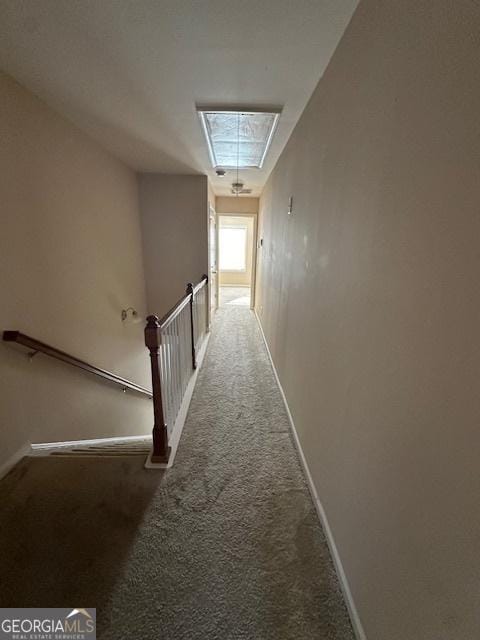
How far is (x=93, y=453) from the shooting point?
192cm

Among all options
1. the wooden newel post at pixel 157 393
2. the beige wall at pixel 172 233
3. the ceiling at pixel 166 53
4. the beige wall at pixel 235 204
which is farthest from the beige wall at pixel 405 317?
the beige wall at pixel 235 204

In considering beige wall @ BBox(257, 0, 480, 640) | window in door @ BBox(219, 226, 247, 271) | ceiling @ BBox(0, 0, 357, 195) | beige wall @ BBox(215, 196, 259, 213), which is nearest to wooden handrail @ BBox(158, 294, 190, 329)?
beige wall @ BBox(257, 0, 480, 640)

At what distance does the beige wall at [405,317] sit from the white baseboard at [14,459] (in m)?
1.94

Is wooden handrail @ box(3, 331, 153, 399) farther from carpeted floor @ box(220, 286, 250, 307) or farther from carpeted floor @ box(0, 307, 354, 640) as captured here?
carpeted floor @ box(220, 286, 250, 307)

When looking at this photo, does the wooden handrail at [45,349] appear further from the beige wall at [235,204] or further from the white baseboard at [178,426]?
the beige wall at [235,204]

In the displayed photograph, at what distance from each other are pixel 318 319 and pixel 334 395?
46 centimetres

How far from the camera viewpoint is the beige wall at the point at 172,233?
12.6ft

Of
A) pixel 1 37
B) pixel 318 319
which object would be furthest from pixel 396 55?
pixel 1 37

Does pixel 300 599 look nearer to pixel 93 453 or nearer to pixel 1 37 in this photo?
pixel 93 453

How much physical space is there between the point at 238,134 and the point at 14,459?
10.2 feet

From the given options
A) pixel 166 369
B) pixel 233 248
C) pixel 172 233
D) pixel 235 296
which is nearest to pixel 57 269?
pixel 166 369

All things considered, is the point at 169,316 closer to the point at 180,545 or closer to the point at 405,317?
the point at 180,545

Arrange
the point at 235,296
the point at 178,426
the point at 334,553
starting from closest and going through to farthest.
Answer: the point at 334,553 < the point at 178,426 < the point at 235,296

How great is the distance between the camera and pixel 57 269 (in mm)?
2051
